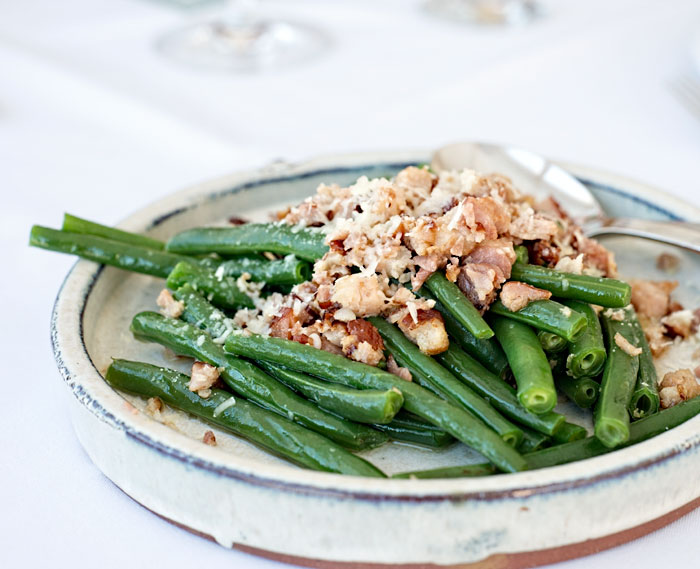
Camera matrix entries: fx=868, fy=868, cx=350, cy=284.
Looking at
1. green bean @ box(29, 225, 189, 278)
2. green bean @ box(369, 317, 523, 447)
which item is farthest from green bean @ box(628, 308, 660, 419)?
green bean @ box(29, 225, 189, 278)

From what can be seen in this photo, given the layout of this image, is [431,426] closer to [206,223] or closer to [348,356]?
[348,356]

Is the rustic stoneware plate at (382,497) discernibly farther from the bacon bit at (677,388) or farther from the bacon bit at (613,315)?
the bacon bit at (613,315)

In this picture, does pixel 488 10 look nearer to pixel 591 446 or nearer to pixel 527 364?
pixel 527 364

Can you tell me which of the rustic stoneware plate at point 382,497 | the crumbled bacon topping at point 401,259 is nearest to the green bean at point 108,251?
the crumbled bacon topping at point 401,259

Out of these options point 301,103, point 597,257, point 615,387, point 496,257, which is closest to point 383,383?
point 496,257

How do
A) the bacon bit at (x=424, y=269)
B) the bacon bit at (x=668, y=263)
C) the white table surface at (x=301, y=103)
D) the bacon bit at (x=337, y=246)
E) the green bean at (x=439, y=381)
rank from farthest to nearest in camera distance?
the white table surface at (x=301, y=103) → the bacon bit at (x=668, y=263) → the bacon bit at (x=337, y=246) → the bacon bit at (x=424, y=269) → the green bean at (x=439, y=381)

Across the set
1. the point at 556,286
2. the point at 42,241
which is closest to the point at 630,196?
the point at 556,286
